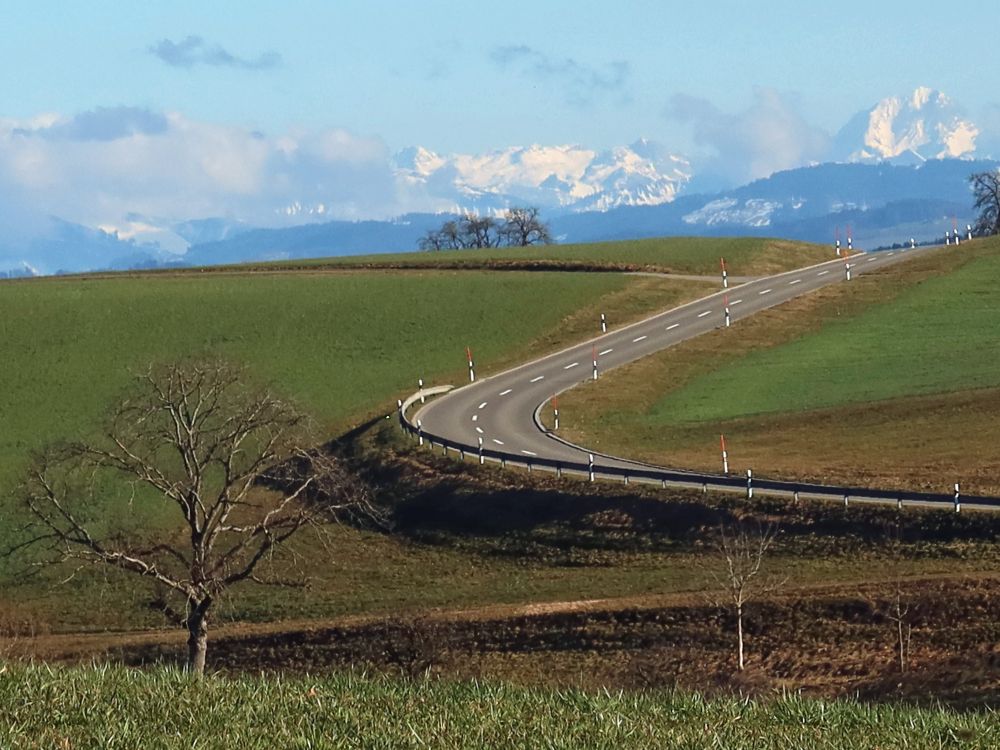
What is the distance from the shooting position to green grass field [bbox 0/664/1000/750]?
11.0 metres

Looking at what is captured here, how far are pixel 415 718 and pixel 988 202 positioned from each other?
465 ft

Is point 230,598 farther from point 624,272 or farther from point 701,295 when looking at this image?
point 624,272

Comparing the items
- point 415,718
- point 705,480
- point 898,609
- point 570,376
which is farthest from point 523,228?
point 415,718

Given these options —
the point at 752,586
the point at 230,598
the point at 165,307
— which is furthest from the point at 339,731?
the point at 165,307

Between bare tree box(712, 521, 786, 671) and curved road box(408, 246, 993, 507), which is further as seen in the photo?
curved road box(408, 246, 993, 507)

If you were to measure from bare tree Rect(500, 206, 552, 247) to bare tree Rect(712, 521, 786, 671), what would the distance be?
12182 cm

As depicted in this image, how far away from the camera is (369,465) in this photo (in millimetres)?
61625

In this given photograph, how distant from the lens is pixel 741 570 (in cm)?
3559

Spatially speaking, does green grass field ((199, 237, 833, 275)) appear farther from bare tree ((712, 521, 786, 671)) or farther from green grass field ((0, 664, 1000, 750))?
green grass field ((0, 664, 1000, 750))

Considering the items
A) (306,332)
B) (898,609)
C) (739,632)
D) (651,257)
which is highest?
(651,257)

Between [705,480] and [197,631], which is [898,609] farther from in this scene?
[705,480]

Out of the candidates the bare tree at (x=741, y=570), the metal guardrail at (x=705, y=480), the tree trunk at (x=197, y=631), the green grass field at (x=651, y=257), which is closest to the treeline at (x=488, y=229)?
the green grass field at (x=651, y=257)

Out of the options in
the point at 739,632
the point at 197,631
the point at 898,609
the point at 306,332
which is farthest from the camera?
the point at 306,332

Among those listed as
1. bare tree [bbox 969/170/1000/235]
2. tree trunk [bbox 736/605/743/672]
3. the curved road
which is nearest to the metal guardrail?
the curved road
